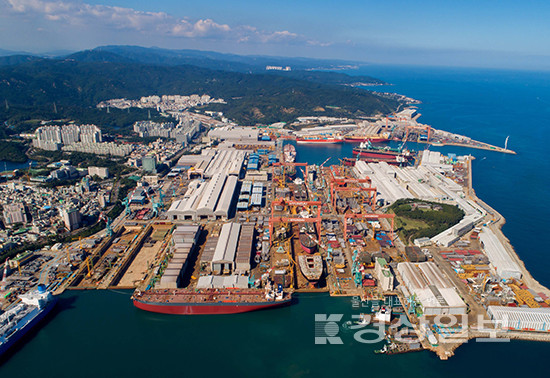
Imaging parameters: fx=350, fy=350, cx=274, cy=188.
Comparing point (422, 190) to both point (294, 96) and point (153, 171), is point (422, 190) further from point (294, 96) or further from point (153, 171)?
point (294, 96)

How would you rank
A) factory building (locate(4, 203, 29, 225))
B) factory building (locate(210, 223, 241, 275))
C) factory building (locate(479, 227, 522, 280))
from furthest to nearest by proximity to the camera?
factory building (locate(4, 203, 29, 225)) → factory building (locate(210, 223, 241, 275)) → factory building (locate(479, 227, 522, 280))

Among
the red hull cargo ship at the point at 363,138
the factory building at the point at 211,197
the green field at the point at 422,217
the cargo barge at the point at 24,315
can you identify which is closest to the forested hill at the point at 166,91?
the red hull cargo ship at the point at 363,138

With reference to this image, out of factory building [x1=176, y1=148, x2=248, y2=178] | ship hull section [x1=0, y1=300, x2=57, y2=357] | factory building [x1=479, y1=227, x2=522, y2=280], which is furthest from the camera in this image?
factory building [x1=176, y1=148, x2=248, y2=178]

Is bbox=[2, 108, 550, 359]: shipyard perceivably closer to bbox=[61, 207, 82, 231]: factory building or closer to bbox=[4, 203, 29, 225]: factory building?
bbox=[61, 207, 82, 231]: factory building

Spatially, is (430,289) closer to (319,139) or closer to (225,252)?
(225,252)

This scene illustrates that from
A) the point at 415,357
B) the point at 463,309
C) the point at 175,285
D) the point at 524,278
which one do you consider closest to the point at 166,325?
the point at 175,285

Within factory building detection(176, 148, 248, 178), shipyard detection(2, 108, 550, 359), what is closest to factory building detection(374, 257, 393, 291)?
shipyard detection(2, 108, 550, 359)
